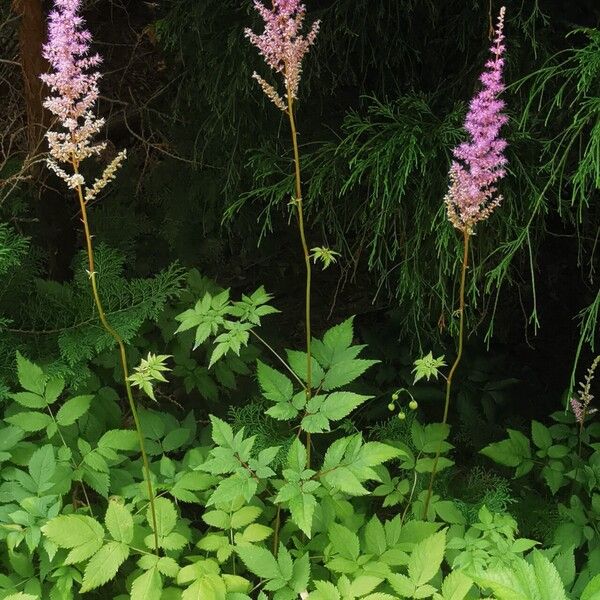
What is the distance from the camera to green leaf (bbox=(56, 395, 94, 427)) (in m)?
1.86

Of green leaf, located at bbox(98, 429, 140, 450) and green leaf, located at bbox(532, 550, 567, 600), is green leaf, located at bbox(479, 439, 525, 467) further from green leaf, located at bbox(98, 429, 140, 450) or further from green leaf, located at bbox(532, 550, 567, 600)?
green leaf, located at bbox(98, 429, 140, 450)

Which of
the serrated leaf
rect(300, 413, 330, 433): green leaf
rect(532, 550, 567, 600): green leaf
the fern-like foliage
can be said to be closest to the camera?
rect(532, 550, 567, 600): green leaf

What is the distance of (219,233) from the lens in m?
2.86

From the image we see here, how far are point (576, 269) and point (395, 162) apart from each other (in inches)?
37.9

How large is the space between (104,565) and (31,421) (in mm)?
452

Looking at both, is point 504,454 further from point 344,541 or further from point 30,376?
point 30,376

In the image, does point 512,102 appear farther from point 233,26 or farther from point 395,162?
point 233,26

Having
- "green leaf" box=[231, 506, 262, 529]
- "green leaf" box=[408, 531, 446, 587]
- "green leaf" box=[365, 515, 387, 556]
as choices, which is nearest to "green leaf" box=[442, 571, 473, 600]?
"green leaf" box=[408, 531, 446, 587]

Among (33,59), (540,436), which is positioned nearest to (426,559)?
(540,436)

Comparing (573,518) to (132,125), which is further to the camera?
(132,125)

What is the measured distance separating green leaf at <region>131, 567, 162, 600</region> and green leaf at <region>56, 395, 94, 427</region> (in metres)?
0.45

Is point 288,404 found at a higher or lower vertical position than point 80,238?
lower

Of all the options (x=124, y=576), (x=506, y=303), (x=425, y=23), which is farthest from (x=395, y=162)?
(x=124, y=576)

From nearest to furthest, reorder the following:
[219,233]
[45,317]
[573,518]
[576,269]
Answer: [573,518], [45,317], [576,269], [219,233]
